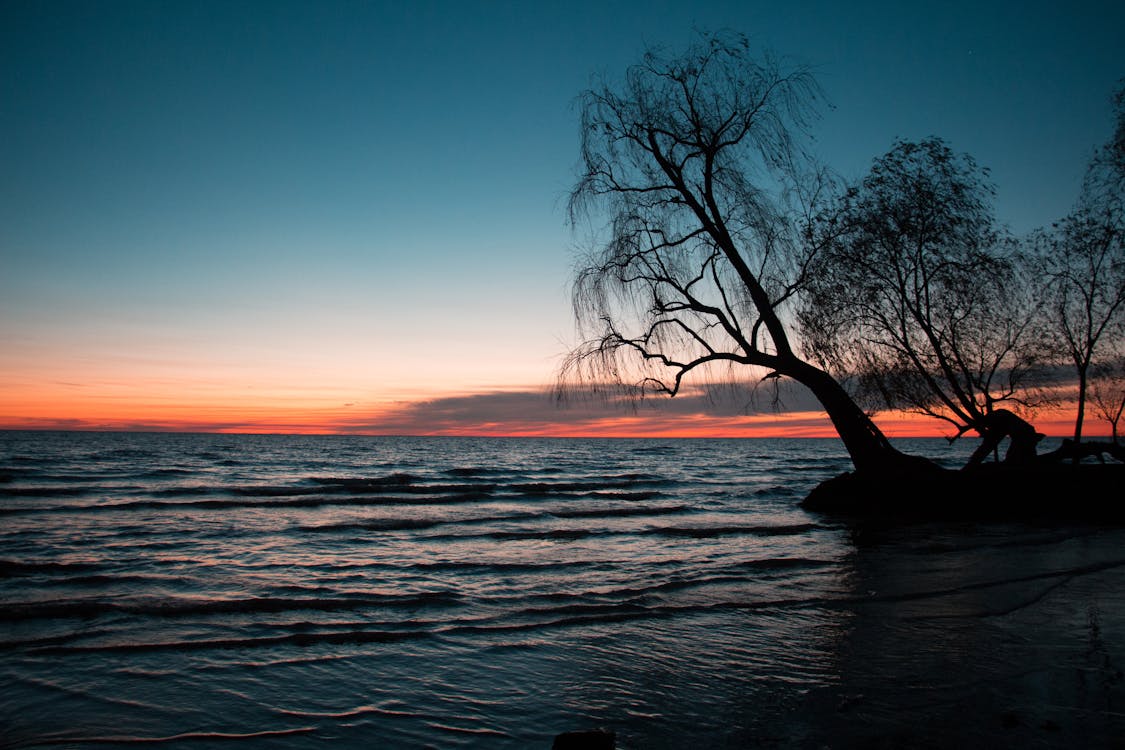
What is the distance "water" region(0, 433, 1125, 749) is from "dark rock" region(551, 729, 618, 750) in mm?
1313

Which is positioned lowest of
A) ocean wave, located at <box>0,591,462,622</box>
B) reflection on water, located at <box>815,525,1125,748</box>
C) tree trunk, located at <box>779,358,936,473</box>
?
ocean wave, located at <box>0,591,462,622</box>

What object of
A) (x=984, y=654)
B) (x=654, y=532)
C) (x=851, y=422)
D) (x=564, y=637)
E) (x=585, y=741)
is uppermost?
(x=851, y=422)

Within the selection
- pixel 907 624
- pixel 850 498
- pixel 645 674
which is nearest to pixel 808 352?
pixel 850 498

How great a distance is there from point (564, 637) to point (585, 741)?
13.4 ft

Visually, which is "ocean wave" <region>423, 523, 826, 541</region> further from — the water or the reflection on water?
the reflection on water

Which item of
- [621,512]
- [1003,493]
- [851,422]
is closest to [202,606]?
[851,422]

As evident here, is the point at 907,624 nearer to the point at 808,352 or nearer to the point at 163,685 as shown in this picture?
the point at 163,685

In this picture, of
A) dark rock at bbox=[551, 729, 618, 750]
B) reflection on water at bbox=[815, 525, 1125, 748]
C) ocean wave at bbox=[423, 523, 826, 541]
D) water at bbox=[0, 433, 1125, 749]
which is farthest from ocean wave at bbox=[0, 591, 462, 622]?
ocean wave at bbox=[423, 523, 826, 541]

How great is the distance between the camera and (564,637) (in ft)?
22.7

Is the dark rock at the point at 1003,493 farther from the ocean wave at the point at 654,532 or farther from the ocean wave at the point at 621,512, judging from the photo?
the ocean wave at the point at 621,512

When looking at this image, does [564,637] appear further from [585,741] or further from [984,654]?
[585,741]

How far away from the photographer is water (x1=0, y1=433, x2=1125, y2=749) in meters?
4.45

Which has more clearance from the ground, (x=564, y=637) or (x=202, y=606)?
(x=564, y=637)

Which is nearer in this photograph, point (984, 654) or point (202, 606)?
point (984, 654)
